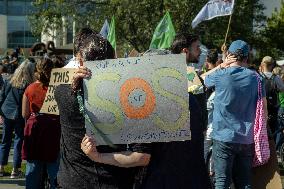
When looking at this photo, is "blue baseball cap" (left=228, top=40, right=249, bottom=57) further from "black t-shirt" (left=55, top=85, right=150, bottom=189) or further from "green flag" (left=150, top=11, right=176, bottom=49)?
"green flag" (left=150, top=11, right=176, bottom=49)

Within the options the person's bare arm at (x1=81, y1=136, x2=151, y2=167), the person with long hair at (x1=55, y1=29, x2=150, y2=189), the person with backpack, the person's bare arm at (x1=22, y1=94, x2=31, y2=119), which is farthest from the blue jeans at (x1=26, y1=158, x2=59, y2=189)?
the person with backpack

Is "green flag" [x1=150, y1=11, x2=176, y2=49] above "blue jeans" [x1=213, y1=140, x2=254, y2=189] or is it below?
above

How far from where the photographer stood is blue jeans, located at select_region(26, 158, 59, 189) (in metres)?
6.63

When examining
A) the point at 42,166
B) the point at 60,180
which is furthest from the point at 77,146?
the point at 42,166

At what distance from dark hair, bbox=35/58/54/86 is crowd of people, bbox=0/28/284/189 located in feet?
0.03

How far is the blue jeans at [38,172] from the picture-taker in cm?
663

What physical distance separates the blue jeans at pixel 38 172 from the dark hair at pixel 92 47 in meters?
3.25

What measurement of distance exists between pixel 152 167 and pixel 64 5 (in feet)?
96.9

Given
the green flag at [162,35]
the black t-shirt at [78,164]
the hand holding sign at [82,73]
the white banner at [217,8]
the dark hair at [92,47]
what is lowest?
the black t-shirt at [78,164]

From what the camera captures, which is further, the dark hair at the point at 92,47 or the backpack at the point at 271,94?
the backpack at the point at 271,94

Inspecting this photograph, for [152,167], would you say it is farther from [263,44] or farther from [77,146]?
[263,44]

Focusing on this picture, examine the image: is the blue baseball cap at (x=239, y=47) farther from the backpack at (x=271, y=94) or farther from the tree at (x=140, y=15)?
the tree at (x=140, y=15)

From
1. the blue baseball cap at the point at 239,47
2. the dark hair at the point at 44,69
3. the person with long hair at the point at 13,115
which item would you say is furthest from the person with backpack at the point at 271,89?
the blue baseball cap at the point at 239,47

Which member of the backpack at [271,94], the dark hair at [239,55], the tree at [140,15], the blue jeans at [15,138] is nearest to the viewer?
the dark hair at [239,55]
